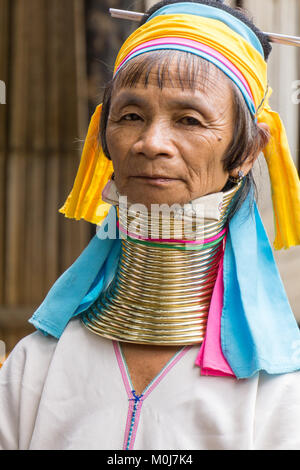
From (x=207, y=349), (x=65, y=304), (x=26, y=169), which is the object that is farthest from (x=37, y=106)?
(x=207, y=349)

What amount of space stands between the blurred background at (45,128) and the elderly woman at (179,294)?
10.1 ft

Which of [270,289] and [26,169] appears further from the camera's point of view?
[26,169]

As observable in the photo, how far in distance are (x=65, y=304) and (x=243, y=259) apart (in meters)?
0.62

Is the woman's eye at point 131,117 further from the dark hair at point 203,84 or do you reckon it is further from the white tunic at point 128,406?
the white tunic at point 128,406

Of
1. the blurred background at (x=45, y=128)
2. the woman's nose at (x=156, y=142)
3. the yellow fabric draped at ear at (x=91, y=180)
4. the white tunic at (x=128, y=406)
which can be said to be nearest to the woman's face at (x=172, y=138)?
the woman's nose at (x=156, y=142)

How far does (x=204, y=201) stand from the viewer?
2203mm

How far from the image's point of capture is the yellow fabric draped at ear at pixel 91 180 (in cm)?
260

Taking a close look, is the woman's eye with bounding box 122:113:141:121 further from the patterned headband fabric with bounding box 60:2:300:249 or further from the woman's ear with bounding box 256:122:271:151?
the woman's ear with bounding box 256:122:271:151

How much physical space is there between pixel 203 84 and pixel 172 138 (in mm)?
185

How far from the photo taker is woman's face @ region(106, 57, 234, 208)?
2.11m

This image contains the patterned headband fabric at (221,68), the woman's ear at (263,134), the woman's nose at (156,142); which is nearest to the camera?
the woman's nose at (156,142)

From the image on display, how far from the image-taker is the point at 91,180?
8.66ft
